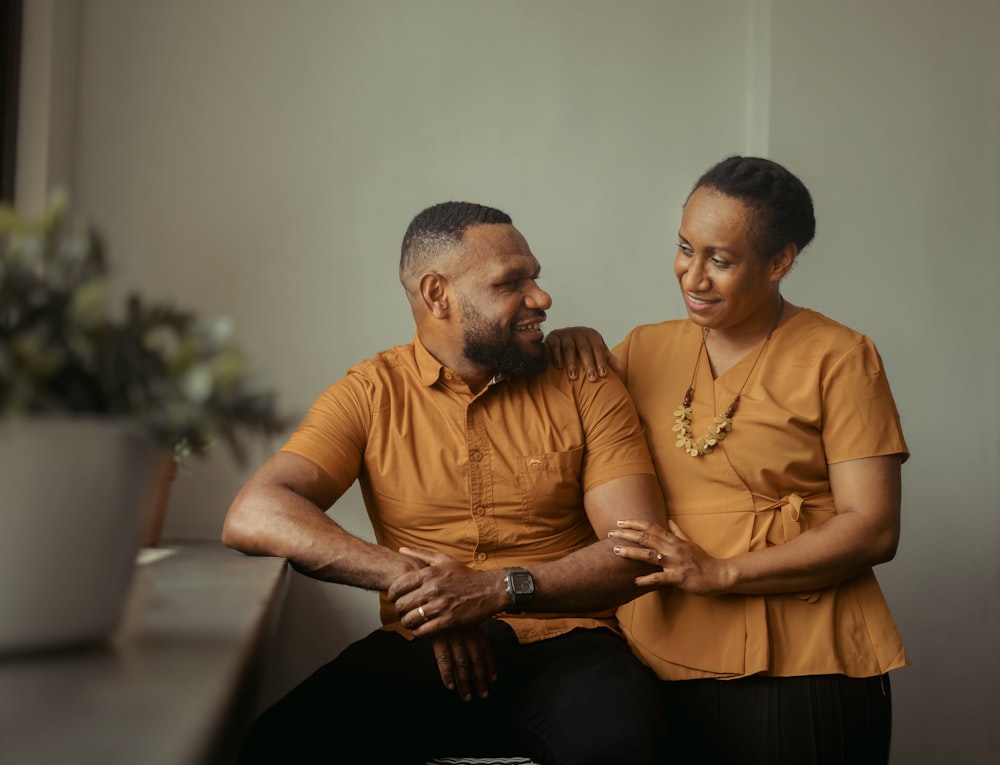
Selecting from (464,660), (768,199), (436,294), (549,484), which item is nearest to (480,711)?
(464,660)

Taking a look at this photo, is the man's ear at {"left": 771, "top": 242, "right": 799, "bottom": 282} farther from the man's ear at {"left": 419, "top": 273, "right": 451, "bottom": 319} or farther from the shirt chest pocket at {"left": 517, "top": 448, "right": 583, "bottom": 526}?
the man's ear at {"left": 419, "top": 273, "right": 451, "bottom": 319}

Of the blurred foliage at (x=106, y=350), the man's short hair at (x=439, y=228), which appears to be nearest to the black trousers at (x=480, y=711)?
the man's short hair at (x=439, y=228)

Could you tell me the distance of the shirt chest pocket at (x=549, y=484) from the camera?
2111 mm

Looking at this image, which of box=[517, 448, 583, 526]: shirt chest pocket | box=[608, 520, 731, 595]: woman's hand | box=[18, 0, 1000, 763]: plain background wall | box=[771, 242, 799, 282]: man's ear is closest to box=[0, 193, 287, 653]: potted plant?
box=[608, 520, 731, 595]: woman's hand

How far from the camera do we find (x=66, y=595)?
866 millimetres

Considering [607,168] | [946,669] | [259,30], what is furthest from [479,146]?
[946,669]

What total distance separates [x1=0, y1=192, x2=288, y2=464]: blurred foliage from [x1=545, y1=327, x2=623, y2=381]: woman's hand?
138 centimetres

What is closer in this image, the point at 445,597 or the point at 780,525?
the point at 445,597

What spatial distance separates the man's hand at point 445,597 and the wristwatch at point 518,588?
0.01 meters

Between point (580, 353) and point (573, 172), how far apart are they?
0.80 m

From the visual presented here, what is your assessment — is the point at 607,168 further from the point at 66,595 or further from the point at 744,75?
the point at 66,595

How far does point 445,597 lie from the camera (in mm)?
1815

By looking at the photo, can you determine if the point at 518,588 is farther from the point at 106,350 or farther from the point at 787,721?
the point at 106,350

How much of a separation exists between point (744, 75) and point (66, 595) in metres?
2.60
